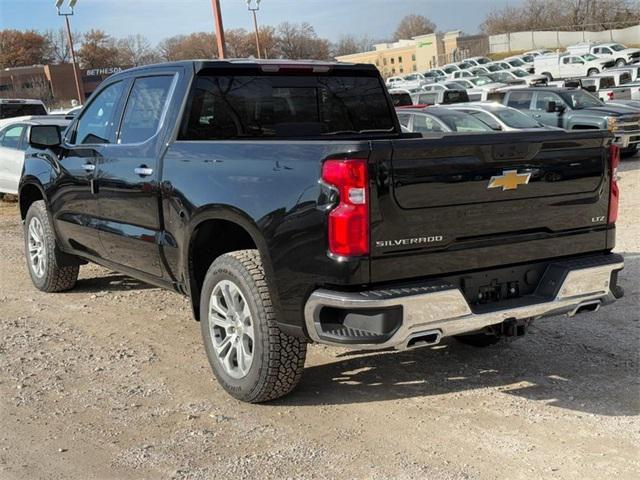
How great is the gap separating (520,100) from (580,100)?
1.72 m

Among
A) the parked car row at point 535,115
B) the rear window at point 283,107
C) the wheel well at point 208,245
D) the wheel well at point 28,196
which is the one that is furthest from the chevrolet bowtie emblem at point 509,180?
the parked car row at point 535,115

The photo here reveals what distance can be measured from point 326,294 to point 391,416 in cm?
92


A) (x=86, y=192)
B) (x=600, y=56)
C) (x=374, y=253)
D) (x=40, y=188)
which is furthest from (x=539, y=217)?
(x=600, y=56)

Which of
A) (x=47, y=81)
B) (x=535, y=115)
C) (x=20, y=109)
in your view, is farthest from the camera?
(x=47, y=81)

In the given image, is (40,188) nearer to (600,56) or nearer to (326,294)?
(326,294)

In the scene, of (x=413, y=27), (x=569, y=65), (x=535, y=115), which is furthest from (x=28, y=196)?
(x=413, y=27)

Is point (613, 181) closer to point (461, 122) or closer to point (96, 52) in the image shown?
point (461, 122)

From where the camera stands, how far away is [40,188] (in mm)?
6512

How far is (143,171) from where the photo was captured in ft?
15.9

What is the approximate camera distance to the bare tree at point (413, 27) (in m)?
136

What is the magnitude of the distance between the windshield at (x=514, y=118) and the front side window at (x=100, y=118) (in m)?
9.88

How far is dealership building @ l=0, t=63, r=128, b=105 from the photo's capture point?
85.5 m

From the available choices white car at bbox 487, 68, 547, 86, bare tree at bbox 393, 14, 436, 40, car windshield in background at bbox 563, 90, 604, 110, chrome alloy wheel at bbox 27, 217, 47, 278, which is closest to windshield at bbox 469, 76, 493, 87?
white car at bbox 487, 68, 547, 86

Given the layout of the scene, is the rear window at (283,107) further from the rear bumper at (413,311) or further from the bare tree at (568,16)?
the bare tree at (568,16)
